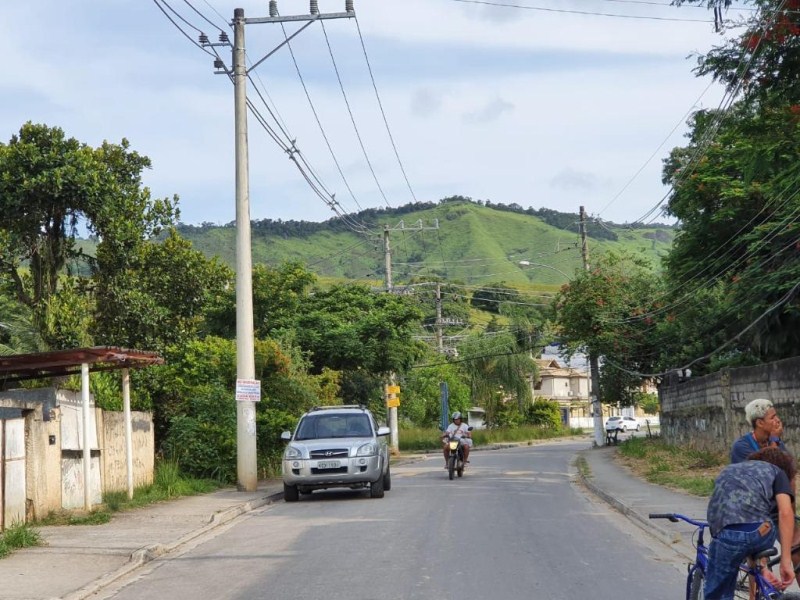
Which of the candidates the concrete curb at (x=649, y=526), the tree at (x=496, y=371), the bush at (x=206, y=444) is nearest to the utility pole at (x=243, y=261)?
the bush at (x=206, y=444)

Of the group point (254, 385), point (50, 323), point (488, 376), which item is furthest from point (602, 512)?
point (488, 376)

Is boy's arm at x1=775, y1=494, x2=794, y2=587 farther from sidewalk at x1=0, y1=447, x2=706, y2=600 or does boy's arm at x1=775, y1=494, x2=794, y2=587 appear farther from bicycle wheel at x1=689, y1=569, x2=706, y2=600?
sidewalk at x1=0, y1=447, x2=706, y2=600

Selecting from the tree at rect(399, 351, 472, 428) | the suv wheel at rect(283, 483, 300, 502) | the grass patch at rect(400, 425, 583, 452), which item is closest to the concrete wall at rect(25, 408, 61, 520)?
the suv wheel at rect(283, 483, 300, 502)

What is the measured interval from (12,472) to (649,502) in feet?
34.6

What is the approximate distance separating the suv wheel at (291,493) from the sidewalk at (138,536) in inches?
16.6

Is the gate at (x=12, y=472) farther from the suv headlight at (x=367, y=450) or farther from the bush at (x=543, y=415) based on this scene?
the bush at (x=543, y=415)

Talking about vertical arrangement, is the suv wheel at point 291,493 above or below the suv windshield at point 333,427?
below

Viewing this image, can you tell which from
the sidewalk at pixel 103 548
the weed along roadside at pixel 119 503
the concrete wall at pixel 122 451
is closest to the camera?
the sidewalk at pixel 103 548

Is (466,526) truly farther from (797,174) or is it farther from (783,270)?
(783,270)

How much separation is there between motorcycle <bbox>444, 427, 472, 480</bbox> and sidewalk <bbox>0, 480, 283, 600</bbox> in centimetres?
788

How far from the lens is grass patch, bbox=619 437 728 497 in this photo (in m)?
21.6

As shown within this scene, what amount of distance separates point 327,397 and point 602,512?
685 inches

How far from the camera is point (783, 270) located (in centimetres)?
2542

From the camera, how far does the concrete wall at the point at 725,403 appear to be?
21500mm
